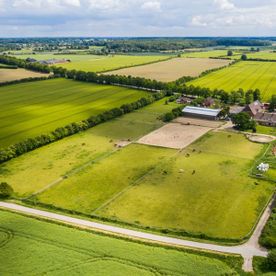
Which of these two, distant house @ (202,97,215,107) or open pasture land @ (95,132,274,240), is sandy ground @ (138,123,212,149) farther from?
distant house @ (202,97,215,107)

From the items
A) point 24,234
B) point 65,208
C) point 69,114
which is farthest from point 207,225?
point 69,114

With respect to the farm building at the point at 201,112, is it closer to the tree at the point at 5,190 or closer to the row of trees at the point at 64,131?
the row of trees at the point at 64,131

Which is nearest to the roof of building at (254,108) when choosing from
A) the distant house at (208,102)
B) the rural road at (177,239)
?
the distant house at (208,102)

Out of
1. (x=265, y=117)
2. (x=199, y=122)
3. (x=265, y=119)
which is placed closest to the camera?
(x=265, y=119)

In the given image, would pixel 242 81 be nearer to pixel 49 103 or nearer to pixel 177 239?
pixel 49 103

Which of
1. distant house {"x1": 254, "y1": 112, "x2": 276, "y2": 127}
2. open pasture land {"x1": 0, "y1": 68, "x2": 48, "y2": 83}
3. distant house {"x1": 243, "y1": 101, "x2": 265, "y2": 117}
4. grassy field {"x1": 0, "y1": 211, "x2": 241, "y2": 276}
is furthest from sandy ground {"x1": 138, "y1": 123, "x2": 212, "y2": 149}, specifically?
open pasture land {"x1": 0, "y1": 68, "x2": 48, "y2": 83}

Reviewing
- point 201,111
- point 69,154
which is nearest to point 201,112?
point 201,111
